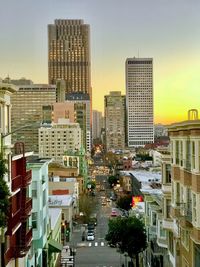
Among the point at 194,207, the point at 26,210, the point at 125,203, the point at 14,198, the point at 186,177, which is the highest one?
the point at 186,177

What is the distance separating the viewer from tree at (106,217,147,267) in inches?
2002

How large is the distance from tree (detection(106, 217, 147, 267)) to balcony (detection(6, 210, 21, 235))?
61.9 feet

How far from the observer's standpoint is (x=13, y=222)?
31.8m

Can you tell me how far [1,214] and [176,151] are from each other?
11.3m

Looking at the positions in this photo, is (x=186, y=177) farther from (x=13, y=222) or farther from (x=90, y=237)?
(x=90, y=237)

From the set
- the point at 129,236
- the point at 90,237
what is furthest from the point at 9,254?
the point at 90,237

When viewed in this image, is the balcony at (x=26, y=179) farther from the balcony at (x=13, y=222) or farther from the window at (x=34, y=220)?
the window at (x=34, y=220)

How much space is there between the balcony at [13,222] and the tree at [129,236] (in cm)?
1886

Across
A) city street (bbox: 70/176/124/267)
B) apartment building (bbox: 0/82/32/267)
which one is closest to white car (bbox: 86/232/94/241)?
city street (bbox: 70/176/124/267)

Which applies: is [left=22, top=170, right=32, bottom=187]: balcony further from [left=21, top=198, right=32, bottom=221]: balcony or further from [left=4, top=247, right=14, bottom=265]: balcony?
[left=4, top=247, right=14, bottom=265]: balcony

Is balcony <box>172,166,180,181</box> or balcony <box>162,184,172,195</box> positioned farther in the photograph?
balcony <box>162,184,172,195</box>

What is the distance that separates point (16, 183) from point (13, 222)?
269cm

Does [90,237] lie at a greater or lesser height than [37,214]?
lesser

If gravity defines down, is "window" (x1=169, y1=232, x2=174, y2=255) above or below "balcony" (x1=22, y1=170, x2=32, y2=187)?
below
